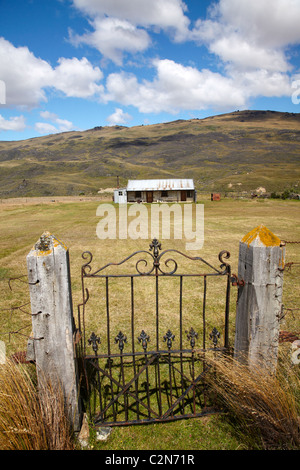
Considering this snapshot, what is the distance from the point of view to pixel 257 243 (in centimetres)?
229

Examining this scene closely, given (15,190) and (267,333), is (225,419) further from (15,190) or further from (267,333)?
(15,190)

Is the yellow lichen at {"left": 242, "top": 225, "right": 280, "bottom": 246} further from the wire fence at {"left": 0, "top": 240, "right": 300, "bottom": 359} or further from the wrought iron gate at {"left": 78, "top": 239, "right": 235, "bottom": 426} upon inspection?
the wire fence at {"left": 0, "top": 240, "right": 300, "bottom": 359}

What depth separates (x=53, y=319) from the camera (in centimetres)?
222

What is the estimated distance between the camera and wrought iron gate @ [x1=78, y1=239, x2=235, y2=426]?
101 inches

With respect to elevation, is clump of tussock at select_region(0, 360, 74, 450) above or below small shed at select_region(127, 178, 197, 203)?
below

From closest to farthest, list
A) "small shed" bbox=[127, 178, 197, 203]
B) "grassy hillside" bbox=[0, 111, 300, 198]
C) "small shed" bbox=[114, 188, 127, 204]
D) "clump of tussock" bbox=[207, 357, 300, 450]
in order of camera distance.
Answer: "clump of tussock" bbox=[207, 357, 300, 450] → "small shed" bbox=[114, 188, 127, 204] → "small shed" bbox=[127, 178, 197, 203] → "grassy hillside" bbox=[0, 111, 300, 198]

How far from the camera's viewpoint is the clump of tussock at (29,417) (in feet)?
6.68

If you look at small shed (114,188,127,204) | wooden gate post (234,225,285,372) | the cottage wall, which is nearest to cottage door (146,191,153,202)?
the cottage wall

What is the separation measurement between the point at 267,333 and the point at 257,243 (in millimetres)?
899

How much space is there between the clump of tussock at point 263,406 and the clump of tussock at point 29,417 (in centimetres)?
149

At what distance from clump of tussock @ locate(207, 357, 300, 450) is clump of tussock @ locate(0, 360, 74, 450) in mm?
1488

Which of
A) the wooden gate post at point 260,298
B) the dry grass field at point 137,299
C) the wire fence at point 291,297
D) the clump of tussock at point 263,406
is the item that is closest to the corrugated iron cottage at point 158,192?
the dry grass field at point 137,299

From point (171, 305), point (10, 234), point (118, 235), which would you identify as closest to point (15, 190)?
point (10, 234)

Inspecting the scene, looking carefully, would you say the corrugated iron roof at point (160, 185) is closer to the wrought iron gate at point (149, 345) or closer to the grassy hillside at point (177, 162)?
the grassy hillside at point (177, 162)
